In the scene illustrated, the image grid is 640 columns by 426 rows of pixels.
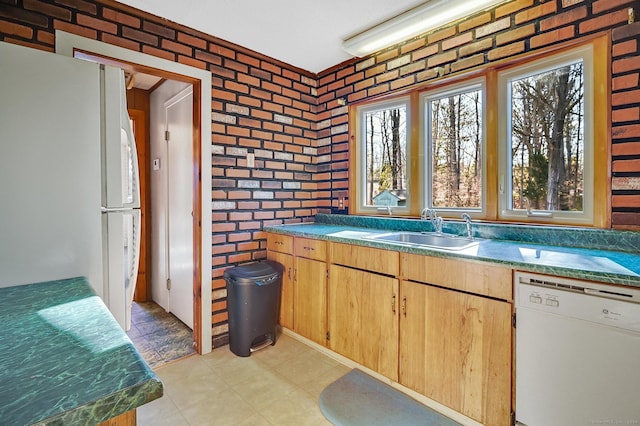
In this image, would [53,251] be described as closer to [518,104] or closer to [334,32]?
[334,32]

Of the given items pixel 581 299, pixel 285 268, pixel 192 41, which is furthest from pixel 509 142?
pixel 192 41

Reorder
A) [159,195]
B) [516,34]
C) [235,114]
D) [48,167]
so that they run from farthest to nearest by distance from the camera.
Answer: [159,195]
[235,114]
[516,34]
[48,167]

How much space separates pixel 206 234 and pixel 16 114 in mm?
1447

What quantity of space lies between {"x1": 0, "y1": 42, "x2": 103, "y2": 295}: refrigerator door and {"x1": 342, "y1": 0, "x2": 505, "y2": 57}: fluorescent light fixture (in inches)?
71.5

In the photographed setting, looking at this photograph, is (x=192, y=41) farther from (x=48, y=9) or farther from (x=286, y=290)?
(x=286, y=290)

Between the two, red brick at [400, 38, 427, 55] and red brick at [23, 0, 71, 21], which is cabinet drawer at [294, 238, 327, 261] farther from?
red brick at [23, 0, 71, 21]

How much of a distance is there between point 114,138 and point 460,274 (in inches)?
71.0

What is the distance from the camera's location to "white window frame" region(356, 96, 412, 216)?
8.66ft

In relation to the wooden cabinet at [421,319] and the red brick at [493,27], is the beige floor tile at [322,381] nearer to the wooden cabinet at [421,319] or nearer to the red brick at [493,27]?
the wooden cabinet at [421,319]

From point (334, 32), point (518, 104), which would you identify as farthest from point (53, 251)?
point (518, 104)

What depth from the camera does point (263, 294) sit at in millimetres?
2418

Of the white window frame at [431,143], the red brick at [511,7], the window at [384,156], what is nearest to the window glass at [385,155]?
the window at [384,156]

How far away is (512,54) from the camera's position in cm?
202

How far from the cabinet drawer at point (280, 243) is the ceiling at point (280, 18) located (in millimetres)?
1612
